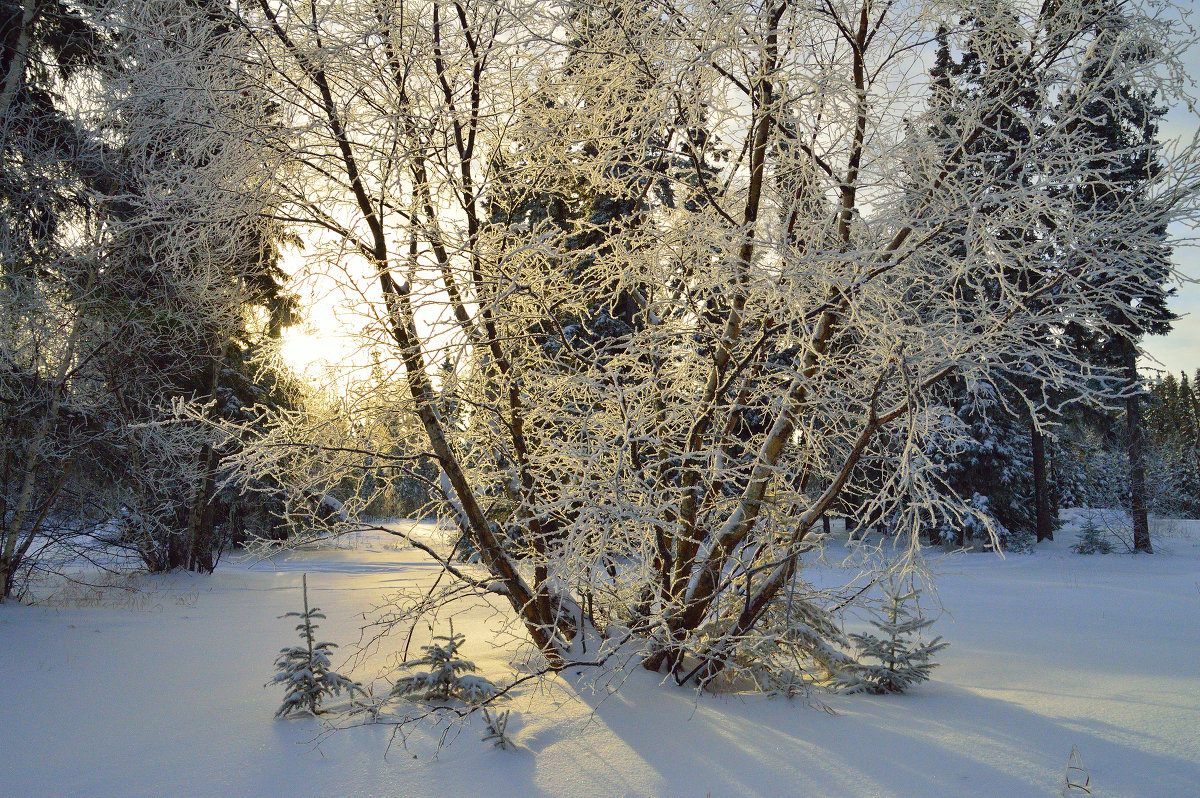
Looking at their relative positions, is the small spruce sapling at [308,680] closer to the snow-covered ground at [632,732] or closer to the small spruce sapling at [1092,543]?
the snow-covered ground at [632,732]

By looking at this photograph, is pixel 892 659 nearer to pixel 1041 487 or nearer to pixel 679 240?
pixel 679 240

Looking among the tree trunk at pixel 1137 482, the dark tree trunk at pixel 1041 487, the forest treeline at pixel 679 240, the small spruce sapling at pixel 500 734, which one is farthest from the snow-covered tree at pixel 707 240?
the dark tree trunk at pixel 1041 487

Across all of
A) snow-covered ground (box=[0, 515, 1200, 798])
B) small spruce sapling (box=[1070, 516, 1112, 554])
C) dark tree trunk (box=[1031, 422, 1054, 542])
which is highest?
dark tree trunk (box=[1031, 422, 1054, 542])

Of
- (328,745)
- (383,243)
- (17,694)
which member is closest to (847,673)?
(328,745)

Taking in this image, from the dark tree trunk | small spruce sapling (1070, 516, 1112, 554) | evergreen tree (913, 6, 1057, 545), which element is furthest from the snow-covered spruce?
the dark tree trunk

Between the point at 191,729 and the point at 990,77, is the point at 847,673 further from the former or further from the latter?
the point at 191,729

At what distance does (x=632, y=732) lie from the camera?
3.74 m

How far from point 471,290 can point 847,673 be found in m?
3.50

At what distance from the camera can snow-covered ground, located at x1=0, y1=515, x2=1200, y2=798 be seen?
3.11 meters

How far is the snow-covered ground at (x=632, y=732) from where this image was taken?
3.11m

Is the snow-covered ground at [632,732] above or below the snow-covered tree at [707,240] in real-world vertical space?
below

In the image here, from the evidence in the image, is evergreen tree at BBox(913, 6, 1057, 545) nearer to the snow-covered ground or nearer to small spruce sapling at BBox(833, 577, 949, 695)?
small spruce sapling at BBox(833, 577, 949, 695)

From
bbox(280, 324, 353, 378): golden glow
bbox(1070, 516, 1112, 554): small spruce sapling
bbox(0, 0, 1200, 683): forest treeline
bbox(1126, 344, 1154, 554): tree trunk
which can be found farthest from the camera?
bbox(1070, 516, 1112, 554): small spruce sapling

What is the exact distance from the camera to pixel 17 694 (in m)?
4.80
